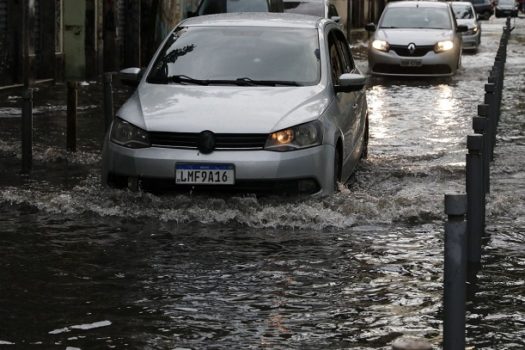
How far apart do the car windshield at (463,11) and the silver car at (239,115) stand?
28.4m

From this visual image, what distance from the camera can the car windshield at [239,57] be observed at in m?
11.5

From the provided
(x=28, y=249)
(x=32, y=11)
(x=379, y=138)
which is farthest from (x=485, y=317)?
(x=32, y=11)

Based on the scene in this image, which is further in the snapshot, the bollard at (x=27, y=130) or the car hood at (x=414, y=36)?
the car hood at (x=414, y=36)

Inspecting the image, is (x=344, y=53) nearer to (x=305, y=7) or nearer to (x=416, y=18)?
(x=416, y=18)

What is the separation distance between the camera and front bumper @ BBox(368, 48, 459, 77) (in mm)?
27312

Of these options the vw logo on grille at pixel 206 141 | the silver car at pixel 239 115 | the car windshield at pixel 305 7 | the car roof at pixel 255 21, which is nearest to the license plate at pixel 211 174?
the silver car at pixel 239 115

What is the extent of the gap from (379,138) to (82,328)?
1044cm

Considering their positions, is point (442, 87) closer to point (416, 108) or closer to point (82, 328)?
point (416, 108)

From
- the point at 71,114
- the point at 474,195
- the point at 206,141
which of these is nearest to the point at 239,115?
the point at 206,141

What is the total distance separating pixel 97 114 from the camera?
63.8 feet

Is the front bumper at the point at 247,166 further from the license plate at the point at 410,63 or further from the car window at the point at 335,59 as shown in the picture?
the license plate at the point at 410,63

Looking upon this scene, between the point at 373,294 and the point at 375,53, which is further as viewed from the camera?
the point at 375,53

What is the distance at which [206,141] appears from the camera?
1017 centimetres

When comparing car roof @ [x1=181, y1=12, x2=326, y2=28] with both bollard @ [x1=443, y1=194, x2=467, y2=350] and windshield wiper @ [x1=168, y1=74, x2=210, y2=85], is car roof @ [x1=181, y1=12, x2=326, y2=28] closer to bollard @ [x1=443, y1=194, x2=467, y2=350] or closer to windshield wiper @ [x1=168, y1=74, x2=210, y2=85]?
windshield wiper @ [x1=168, y1=74, x2=210, y2=85]
